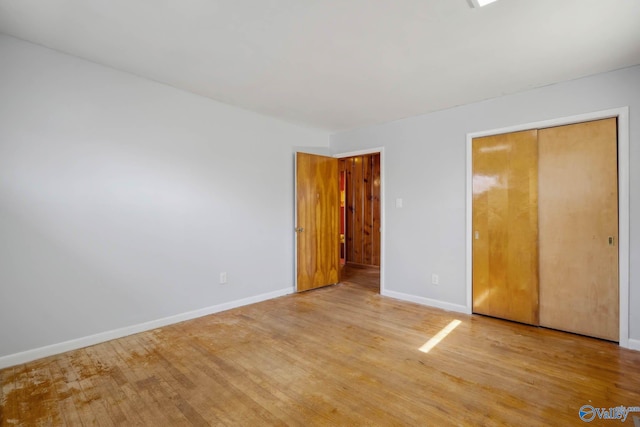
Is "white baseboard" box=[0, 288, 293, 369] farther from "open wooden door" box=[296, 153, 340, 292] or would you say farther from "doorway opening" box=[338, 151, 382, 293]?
"doorway opening" box=[338, 151, 382, 293]

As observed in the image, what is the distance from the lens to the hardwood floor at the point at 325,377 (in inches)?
72.6

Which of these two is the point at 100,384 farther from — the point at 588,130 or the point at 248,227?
the point at 588,130

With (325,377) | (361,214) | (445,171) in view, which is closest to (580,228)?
(445,171)

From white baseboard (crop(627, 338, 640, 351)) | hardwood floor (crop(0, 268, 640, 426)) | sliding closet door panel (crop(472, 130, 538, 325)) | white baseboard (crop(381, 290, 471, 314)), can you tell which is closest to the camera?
hardwood floor (crop(0, 268, 640, 426))

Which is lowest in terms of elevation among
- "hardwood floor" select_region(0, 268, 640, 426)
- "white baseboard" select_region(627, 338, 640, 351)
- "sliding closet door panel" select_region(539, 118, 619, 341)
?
"hardwood floor" select_region(0, 268, 640, 426)

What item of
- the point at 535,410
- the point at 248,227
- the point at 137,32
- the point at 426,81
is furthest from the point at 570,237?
the point at 137,32

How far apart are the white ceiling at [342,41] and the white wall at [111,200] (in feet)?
1.05

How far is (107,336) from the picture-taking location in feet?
9.24

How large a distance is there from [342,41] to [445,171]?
220cm

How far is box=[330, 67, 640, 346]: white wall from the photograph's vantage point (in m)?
2.69

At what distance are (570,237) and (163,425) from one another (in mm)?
3786

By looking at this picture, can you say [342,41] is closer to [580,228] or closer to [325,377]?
[325,377]

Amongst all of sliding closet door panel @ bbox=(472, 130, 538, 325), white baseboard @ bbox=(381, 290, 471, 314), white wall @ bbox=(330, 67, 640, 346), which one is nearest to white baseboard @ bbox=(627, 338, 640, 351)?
white wall @ bbox=(330, 67, 640, 346)

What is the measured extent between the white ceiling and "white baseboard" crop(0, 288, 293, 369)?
2496 mm
